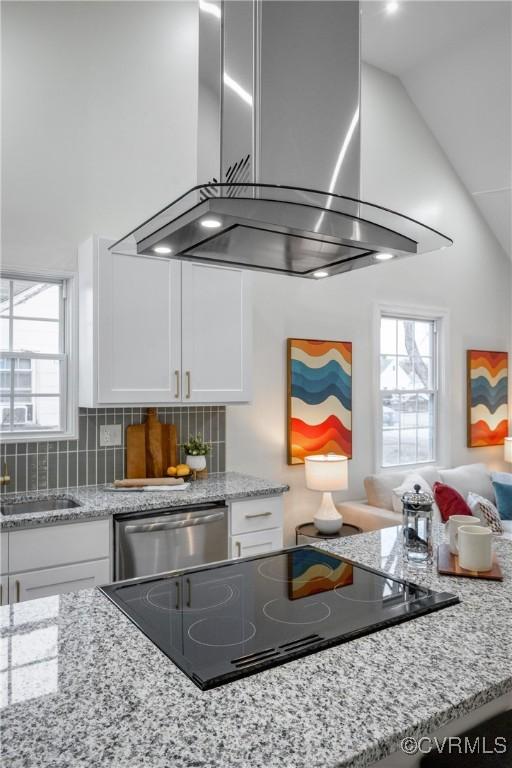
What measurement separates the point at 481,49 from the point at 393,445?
3.24 metres

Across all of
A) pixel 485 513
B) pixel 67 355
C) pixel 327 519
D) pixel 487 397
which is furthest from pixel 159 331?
pixel 487 397

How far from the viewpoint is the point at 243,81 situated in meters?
1.54

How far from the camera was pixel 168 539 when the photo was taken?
9.16 ft

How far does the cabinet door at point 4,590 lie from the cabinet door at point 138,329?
0.96 meters

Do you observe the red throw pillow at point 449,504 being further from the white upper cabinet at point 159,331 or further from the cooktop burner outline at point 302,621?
the cooktop burner outline at point 302,621

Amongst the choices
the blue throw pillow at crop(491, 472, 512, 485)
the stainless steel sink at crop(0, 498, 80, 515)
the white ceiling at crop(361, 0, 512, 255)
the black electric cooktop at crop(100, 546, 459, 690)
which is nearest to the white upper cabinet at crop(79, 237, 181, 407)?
the stainless steel sink at crop(0, 498, 80, 515)

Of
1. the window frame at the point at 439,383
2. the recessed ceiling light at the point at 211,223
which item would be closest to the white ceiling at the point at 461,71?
the window frame at the point at 439,383

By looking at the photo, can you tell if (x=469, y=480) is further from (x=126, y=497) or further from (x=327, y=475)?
(x=126, y=497)

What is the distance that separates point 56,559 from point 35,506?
494 millimetres

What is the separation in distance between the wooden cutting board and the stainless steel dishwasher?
1.85ft

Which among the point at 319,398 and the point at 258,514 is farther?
the point at 319,398

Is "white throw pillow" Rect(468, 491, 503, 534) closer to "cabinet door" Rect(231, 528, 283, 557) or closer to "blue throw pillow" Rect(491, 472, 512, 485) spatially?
"blue throw pillow" Rect(491, 472, 512, 485)

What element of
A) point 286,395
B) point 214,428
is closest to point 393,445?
point 286,395

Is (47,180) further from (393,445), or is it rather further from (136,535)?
(393,445)
